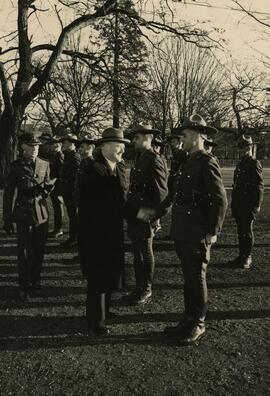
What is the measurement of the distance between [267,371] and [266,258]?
4448 millimetres

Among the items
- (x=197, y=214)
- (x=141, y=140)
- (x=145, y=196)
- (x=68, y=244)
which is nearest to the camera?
(x=197, y=214)

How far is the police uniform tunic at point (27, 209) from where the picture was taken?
582cm

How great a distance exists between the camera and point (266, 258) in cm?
834

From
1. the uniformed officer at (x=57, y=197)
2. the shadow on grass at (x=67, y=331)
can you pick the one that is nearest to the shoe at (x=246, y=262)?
the shadow on grass at (x=67, y=331)

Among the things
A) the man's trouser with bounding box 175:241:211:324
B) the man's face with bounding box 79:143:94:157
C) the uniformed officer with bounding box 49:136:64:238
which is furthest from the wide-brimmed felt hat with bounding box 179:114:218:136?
the uniformed officer with bounding box 49:136:64:238

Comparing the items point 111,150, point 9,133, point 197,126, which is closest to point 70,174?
point 111,150

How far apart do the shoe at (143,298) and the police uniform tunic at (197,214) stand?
1.12 meters

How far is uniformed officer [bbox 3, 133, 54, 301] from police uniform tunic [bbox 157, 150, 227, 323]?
1.97 meters

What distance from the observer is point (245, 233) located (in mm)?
7625

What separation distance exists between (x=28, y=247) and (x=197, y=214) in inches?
89.7

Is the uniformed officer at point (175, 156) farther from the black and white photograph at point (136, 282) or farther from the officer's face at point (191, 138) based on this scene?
the officer's face at point (191, 138)

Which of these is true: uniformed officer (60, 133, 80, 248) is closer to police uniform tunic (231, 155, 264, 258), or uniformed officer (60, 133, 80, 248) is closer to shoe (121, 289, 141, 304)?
police uniform tunic (231, 155, 264, 258)

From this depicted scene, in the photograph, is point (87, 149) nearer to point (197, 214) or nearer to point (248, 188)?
point (248, 188)

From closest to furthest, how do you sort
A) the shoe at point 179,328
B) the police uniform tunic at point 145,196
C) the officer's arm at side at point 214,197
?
the officer's arm at side at point 214,197 → the shoe at point 179,328 → the police uniform tunic at point 145,196
